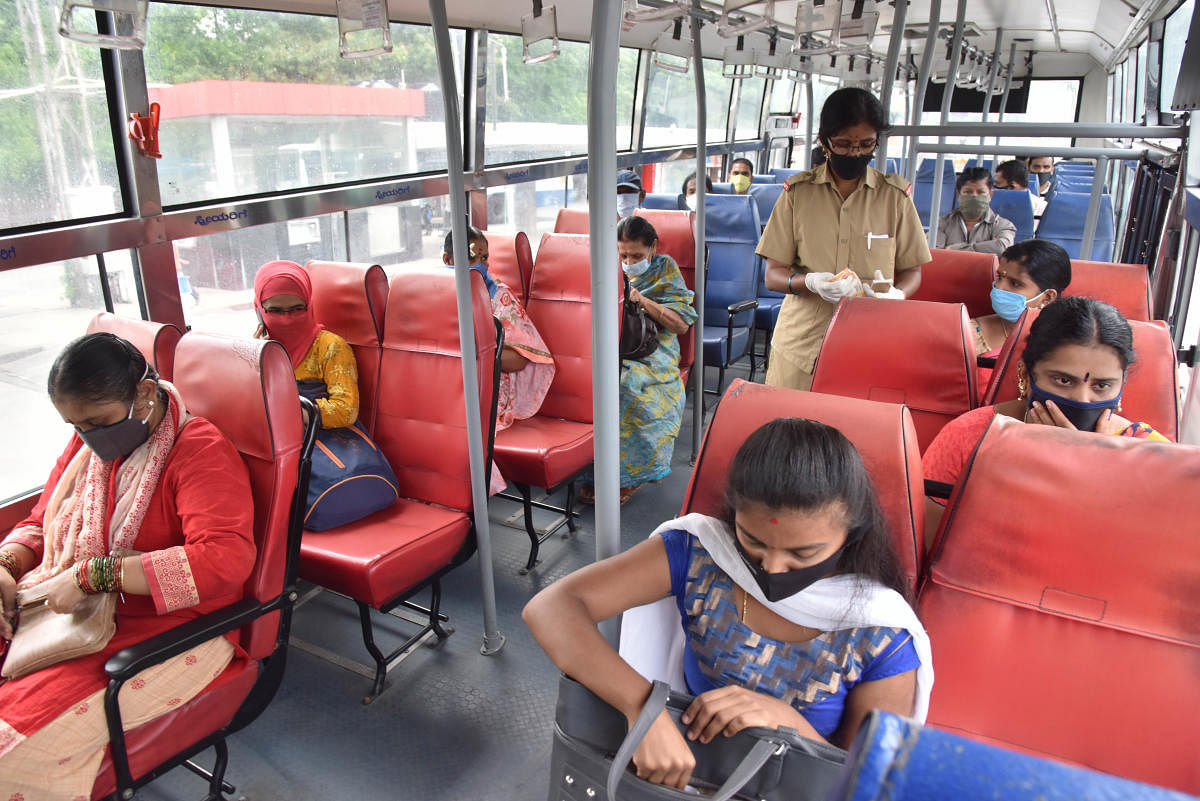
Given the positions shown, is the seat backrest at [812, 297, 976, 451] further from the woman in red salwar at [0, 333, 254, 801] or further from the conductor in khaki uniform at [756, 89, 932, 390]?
the woman in red salwar at [0, 333, 254, 801]

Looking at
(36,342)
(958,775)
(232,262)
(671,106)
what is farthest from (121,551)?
(671,106)

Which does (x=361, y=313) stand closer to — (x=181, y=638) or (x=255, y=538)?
(x=255, y=538)

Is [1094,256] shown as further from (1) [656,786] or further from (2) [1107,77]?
(2) [1107,77]

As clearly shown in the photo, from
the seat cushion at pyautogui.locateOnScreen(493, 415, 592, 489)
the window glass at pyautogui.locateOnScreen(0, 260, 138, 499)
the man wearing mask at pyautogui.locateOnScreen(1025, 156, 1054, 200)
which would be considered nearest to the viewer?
the window glass at pyautogui.locateOnScreen(0, 260, 138, 499)

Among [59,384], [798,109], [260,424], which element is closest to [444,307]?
[260,424]

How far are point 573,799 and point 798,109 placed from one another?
499 inches

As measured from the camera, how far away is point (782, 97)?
1156 cm

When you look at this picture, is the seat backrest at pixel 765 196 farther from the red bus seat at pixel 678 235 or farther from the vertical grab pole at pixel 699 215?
the vertical grab pole at pixel 699 215

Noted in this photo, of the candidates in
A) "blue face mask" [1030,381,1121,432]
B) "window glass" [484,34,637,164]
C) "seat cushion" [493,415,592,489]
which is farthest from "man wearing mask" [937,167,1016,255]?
"blue face mask" [1030,381,1121,432]

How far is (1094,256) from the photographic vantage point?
6004mm

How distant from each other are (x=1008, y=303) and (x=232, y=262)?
128 inches

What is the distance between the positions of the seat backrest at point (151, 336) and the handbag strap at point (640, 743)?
1.93m

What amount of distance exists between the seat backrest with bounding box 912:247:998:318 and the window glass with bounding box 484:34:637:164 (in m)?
2.37

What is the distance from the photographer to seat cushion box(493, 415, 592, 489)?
335 cm
